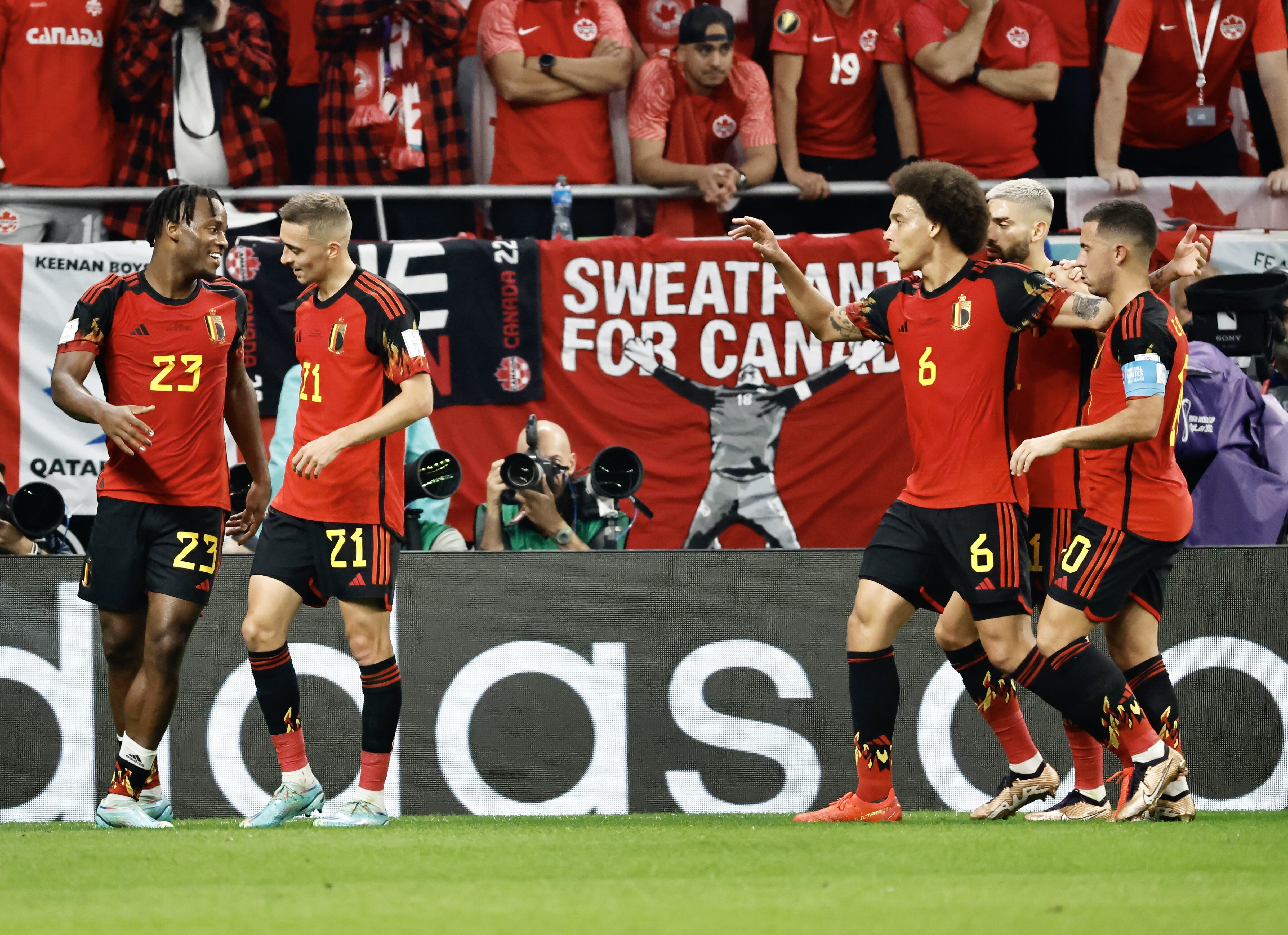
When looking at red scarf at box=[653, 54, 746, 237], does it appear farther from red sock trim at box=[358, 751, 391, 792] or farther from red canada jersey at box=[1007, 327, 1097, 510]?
red sock trim at box=[358, 751, 391, 792]

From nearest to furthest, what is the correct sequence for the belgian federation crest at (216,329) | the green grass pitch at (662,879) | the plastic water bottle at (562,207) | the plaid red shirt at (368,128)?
the green grass pitch at (662,879)
the belgian federation crest at (216,329)
the plastic water bottle at (562,207)
the plaid red shirt at (368,128)

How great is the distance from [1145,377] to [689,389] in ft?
12.3

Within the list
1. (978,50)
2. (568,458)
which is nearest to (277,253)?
(568,458)

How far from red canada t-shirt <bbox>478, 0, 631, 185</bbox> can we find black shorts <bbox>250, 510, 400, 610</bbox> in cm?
422

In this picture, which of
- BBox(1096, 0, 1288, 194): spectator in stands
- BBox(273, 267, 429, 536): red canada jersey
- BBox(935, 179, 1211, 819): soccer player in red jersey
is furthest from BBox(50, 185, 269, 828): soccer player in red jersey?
BBox(1096, 0, 1288, 194): spectator in stands

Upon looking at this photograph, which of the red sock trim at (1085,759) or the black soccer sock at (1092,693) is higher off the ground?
the black soccer sock at (1092,693)

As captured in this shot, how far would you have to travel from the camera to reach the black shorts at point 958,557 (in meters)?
4.93

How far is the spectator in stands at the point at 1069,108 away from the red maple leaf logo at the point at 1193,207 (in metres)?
0.82

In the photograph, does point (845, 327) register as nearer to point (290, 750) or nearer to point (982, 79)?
point (290, 750)

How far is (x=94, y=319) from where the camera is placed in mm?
5566

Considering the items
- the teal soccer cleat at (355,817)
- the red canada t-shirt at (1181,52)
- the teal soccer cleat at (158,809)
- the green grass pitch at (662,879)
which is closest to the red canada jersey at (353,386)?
the teal soccer cleat at (355,817)

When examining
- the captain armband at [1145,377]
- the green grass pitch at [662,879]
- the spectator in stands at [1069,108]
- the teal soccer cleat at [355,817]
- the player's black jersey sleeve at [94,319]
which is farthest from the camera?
the spectator in stands at [1069,108]

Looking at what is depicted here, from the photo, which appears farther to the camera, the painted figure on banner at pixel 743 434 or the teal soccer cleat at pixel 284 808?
the painted figure on banner at pixel 743 434

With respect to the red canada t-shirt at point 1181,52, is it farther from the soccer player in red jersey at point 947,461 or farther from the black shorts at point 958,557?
the black shorts at point 958,557
